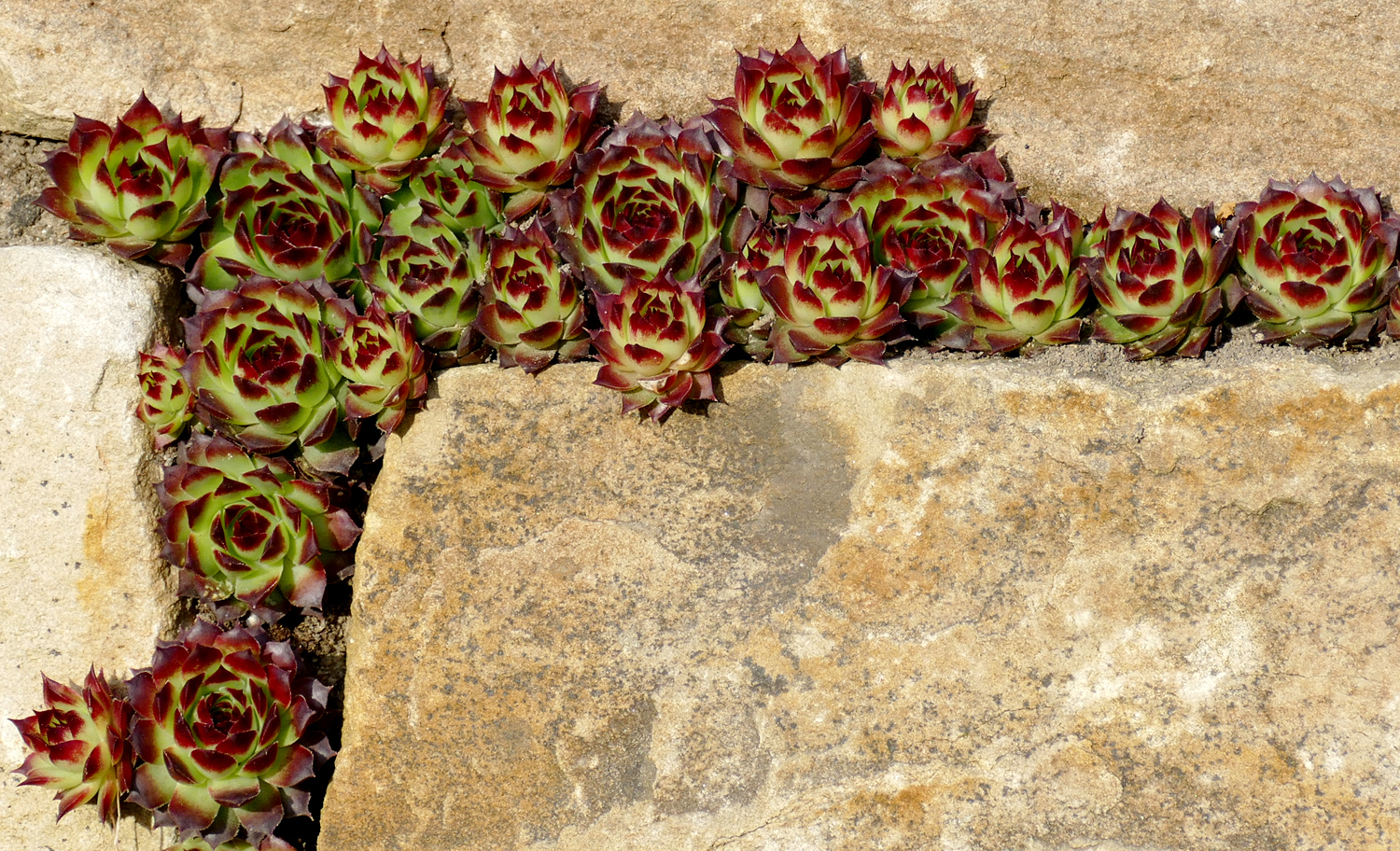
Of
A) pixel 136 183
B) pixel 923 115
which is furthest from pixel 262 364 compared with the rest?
pixel 923 115

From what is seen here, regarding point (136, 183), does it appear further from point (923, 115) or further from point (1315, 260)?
point (1315, 260)

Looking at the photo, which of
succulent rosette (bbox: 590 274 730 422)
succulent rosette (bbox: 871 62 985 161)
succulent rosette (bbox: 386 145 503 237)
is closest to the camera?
succulent rosette (bbox: 590 274 730 422)

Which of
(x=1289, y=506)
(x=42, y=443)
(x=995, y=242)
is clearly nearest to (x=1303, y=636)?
(x=1289, y=506)

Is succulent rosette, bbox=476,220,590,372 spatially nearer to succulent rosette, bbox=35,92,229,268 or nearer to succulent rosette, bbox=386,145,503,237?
succulent rosette, bbox=386,145,503,237

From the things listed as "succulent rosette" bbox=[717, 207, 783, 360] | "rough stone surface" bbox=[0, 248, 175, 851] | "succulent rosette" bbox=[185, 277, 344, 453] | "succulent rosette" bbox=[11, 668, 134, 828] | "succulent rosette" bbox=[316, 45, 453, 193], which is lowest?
"succulent rosette" bbox=[11, 668, 134, 828]

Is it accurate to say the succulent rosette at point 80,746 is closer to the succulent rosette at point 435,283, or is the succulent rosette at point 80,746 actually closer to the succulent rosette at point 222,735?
the succulent rosette at point 222,735

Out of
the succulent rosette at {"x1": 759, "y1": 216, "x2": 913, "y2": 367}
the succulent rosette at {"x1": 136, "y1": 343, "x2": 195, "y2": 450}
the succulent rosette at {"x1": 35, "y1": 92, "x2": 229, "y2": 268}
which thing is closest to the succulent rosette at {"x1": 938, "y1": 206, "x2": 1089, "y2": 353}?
the succulent rosette at {"x1": 759, "y1": 216, "x2": 913, "y2": 367}

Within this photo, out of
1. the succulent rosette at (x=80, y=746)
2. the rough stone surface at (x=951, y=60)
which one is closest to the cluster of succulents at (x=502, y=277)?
the succulent rosette at (x=80, y=746)

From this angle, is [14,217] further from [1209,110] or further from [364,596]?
[1209,110]
